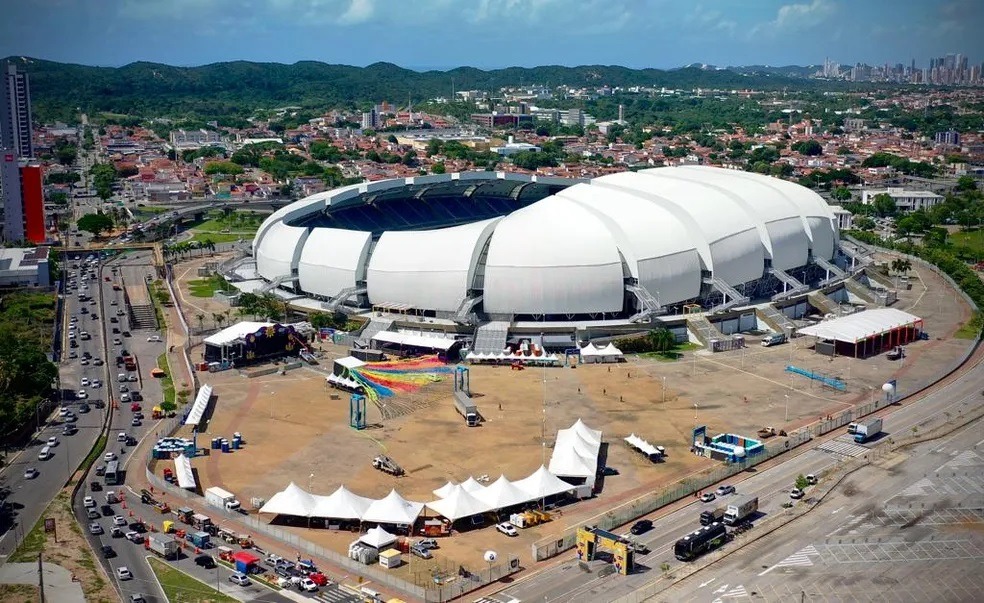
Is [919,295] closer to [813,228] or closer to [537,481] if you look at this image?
[813,228]

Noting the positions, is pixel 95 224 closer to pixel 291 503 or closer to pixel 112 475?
pixel 112 475

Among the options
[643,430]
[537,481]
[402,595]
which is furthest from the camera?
[643,430]

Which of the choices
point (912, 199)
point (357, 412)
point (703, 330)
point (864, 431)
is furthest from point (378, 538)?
point (912, 199)

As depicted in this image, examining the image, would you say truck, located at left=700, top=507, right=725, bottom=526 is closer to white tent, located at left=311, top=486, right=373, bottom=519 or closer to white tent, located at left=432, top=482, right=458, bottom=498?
white tent, located at left=432, top=482, right=458, bottom=498

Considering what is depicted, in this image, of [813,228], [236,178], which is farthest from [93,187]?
[813,228]

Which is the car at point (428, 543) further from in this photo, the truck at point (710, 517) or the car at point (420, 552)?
the truck at point (710, 517)

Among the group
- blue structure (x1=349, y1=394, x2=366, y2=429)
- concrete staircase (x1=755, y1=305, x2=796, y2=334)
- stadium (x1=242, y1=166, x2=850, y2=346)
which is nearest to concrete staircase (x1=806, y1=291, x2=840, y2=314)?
stadium (x1=242, y1=166, x2=850, y2=346)
